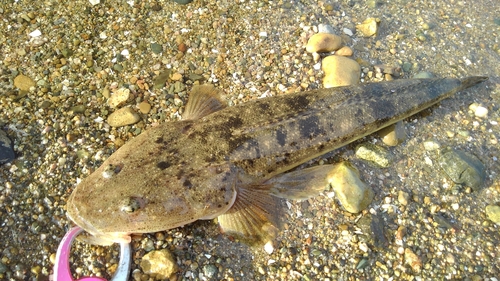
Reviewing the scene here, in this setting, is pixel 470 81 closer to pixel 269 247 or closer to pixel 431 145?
pixel 431 145

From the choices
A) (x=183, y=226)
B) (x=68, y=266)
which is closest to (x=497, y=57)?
(x=183, y=226)

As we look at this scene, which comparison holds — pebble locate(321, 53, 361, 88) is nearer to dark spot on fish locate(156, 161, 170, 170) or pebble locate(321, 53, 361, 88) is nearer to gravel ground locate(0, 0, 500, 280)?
gravel ground locate(0, 0, 500, 280)

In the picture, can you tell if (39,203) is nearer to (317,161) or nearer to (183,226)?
(183,226)

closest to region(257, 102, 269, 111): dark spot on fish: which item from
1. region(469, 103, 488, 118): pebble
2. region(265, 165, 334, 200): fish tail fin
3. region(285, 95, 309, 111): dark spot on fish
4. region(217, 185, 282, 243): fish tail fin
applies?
region(285, 95, 309, 111): dark spot on fish

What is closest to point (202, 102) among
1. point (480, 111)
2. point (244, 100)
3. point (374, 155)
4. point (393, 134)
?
point (244, 100)

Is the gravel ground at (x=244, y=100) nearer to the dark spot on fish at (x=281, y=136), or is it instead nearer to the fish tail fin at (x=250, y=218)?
the fish tail fin at (x=250, y=218)

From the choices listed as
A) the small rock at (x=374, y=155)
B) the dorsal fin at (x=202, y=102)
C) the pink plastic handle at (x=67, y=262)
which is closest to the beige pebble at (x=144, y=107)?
the dorsal fin at (x=202, y=102)

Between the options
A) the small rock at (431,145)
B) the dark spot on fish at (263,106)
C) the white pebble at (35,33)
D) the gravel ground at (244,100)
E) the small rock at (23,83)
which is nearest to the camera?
the gravel ground at (244,100)
